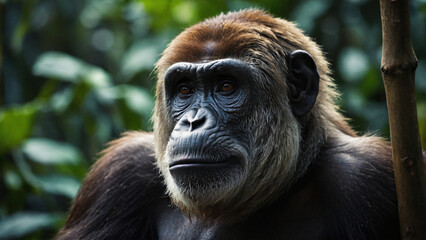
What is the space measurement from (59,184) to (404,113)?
5542 millimetres

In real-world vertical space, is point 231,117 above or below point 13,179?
above

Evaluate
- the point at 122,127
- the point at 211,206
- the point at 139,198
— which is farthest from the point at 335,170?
the point at 122,127

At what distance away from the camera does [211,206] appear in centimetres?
441

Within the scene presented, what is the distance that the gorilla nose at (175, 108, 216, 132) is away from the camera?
14.0 feet

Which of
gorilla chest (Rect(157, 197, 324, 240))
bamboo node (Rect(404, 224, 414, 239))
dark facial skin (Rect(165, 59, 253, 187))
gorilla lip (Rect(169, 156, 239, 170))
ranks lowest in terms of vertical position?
gorilla chest (Rect(157, 197, 324, 240))

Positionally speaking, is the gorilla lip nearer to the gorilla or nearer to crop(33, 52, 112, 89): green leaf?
the gorilla

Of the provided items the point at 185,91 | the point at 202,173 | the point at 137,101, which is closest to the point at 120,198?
the point at 185,91

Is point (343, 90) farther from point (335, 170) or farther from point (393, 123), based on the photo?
point (393, 123)

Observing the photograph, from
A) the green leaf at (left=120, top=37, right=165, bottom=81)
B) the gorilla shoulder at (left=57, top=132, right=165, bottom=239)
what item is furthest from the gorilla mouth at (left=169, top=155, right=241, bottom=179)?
the green leaf at (left=120, top=37, right=165, bottom=81)

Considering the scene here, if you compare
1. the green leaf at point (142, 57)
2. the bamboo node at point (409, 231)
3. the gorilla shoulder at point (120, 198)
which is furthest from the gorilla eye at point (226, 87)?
the green leaf at point (142, 57)

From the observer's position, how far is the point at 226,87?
4613 mm

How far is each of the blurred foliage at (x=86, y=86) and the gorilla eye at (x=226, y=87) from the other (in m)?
3.74

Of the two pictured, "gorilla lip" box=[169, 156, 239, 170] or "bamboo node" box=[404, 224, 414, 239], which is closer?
"bamboo node" box=[404, 224, 414, 239]

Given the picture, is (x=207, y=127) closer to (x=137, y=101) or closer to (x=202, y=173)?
(x=202, y=173)
